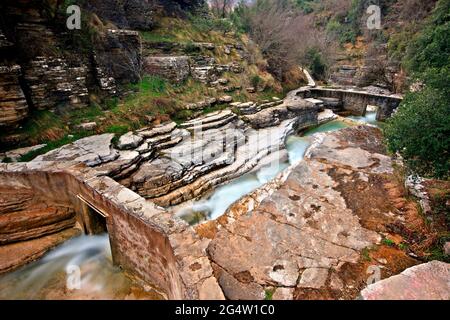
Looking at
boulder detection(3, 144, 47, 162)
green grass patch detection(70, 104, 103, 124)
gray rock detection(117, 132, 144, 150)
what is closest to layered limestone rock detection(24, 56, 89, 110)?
green grass patch detection(70, 104, 103, 124)

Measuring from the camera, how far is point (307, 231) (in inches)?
263

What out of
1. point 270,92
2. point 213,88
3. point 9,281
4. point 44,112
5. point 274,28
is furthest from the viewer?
point 274,28

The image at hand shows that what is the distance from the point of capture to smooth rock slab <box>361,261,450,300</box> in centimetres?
385

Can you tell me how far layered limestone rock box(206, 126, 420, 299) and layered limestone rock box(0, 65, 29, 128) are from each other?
7110 mm

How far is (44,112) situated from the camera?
361 inches

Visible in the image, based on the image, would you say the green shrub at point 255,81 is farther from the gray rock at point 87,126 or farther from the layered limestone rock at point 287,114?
the gray rock at point 87,126

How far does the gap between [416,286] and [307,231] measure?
2.80 meters

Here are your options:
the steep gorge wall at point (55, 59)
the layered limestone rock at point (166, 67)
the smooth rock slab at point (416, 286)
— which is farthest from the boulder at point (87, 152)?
the smooth rock slab at point (416, 286)

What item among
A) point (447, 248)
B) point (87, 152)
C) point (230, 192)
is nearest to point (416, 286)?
point (447, 248)

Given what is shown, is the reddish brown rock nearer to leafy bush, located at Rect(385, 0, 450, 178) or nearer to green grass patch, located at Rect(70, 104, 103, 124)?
green grass patch, located at Rect(70, 104, 103, 124)

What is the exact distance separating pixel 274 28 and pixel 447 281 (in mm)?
19353

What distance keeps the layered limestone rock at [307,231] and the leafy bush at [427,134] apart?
6.06 ft
